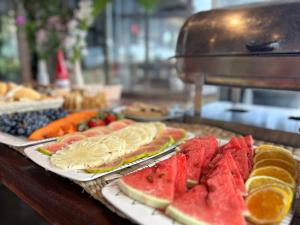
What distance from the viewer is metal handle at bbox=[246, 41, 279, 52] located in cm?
99

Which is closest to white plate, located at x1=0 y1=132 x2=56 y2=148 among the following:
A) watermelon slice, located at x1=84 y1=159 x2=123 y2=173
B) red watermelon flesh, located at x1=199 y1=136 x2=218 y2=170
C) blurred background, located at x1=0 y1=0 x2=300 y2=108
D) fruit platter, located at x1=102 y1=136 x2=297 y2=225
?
watermelon slice, located at x1=84 y1=159 x2=123 y2=173

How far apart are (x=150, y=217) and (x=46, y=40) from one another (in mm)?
2270

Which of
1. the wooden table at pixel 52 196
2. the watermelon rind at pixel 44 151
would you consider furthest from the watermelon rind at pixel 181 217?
the watermelon rind at pixel 44 151

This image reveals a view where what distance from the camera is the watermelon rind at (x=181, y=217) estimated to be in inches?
18.5

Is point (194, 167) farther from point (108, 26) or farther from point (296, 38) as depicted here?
point (108, 26)

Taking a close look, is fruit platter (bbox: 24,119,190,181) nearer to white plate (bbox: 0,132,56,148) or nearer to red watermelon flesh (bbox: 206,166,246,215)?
white plate (bbox: 0,132,56,148)

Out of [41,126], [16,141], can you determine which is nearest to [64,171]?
[16,141]

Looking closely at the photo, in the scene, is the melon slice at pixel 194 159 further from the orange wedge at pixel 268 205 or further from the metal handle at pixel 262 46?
the metal handle at pixel 262 46

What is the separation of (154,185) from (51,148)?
1.43 ft

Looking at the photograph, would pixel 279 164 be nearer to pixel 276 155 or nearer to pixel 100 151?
pixel 276 155

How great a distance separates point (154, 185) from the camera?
0.56 meters

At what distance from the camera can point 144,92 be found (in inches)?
134

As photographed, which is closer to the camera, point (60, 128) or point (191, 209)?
point (191, 209)

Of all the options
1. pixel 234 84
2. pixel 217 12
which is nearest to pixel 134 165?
pixel 234 84
